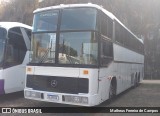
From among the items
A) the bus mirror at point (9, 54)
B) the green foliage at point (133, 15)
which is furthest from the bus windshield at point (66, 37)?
the green foliage at point (133, 15)

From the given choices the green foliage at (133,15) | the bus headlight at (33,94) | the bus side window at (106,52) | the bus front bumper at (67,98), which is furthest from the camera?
the green foliage at (133,15)

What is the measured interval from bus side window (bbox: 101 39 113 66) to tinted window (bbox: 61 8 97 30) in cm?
82

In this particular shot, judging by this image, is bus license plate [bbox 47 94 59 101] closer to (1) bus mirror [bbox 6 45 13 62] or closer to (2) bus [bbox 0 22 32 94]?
(2) bus [bbox 0 22 32 94]

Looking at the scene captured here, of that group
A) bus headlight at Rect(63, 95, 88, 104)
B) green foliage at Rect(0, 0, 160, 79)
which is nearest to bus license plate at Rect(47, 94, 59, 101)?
bus headlight at Rect(63, 95, 88, 104)

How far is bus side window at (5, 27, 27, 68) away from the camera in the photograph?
13.0 meters

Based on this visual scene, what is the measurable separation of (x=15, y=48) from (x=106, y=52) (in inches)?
170

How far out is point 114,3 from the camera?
1216 inches

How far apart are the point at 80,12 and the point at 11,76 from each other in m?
4.38

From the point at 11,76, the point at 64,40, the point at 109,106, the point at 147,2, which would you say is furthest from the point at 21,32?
the point at 147,2

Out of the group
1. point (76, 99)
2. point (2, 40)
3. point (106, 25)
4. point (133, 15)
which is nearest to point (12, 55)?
point (2, 40)

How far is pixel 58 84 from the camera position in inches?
417

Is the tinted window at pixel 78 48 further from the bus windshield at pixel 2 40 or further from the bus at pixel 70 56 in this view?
the bus windshield at pixel 2 40

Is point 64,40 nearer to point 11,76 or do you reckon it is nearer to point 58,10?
point 58,10

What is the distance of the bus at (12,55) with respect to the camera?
12.7 m
